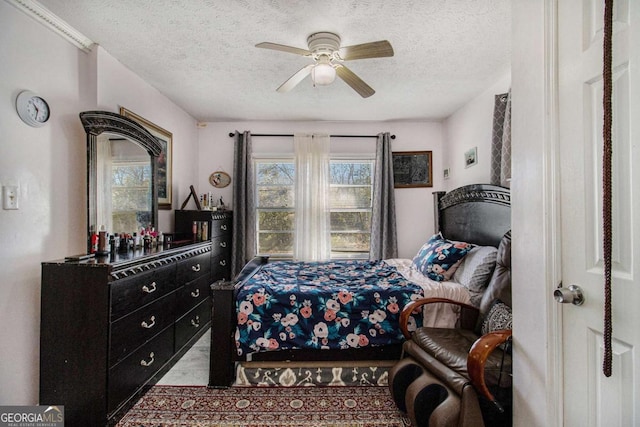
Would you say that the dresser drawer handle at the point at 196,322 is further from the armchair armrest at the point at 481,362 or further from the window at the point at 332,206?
the armchair armrest at the point at 481,362

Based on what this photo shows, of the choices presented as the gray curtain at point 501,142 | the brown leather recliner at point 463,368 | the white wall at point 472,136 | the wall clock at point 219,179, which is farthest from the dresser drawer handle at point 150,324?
the white wall at point 472,136

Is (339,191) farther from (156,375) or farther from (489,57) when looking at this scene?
(156,375)

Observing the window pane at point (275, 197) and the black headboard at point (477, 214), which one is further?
the window pane at point (275, 197)

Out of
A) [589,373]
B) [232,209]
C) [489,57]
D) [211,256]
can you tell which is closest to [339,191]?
[232,209]

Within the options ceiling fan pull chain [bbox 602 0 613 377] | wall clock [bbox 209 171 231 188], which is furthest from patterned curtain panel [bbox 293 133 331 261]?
ceiling fan pull chain [bbox 602 0 613 377]

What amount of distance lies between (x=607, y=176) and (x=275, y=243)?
154 inches

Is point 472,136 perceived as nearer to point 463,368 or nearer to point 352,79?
point 352,79

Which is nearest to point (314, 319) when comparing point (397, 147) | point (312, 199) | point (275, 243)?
point (312, 199)

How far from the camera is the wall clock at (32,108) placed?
1.87 m

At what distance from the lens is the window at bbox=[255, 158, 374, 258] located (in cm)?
446

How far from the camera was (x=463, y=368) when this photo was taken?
1.57m

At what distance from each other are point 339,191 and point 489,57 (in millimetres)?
2405

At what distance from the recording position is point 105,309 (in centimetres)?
180

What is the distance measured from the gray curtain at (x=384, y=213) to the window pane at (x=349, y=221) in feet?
0.83
